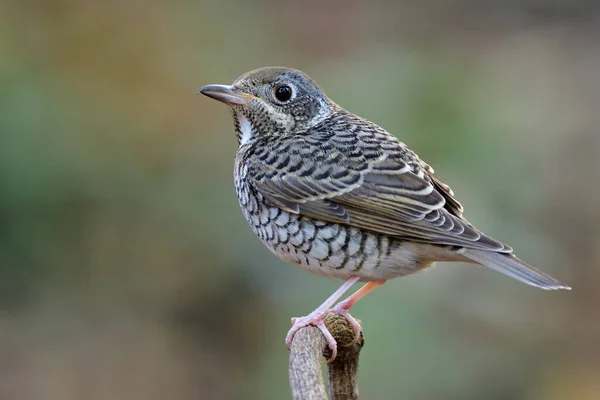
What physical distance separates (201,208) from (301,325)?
11.6ft

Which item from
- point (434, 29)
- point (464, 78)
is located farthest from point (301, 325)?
point (434, 29)

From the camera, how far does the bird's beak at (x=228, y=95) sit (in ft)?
12.7

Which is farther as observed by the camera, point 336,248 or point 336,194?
point 336,194

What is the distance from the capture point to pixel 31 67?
7.47 meters

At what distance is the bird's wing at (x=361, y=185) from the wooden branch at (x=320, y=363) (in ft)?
1.54

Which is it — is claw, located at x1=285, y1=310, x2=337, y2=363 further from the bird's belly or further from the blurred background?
the blurred background

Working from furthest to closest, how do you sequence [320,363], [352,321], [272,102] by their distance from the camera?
[272,102], [352,321], [320,363]

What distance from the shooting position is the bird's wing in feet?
11.6

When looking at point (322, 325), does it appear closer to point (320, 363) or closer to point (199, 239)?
point (320, 363)

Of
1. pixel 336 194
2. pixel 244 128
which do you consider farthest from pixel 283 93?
pixel 336 194

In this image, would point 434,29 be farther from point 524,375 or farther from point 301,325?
point 301,325

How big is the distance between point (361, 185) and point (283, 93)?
0.67 meters

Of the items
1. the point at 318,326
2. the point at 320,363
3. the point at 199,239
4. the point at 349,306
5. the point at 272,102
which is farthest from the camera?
the point at 199,239

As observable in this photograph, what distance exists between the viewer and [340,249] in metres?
3.57
